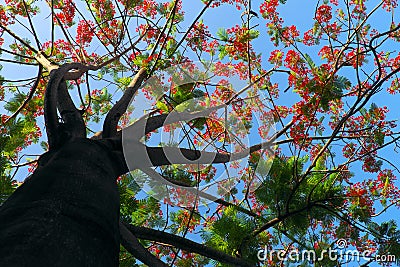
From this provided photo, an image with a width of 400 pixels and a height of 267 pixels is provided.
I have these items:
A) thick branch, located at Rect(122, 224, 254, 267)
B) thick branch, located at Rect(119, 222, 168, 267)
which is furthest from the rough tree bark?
thick branch, located at Rect(122, 224, 254, 267)

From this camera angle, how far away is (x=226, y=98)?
2994 millimetres

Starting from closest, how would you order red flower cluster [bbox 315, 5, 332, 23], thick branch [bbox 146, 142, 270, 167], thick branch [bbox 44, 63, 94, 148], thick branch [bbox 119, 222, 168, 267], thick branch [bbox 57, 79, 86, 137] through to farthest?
1. thick branch [bbox 44, 63, 94, 148]
2. thick branch [bbox 119, 222, 168, 267]
3. thick branch [bbox 57, 79, 86, 137]
4. thick branch [bbox 146, 142, 270, 167]
5. red flower cluster [bbox 315, 5, 332, 23]

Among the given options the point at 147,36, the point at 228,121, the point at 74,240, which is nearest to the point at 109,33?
the point at 147,36

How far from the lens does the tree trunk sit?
93 cm

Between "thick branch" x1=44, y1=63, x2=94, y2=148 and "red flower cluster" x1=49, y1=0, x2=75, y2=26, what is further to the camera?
"red flower cluster" x1=49, y1=0, x2=75, y2=26

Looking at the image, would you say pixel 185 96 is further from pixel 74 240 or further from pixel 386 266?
pixel 386 266

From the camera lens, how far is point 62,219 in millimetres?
1093

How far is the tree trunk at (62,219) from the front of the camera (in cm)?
93

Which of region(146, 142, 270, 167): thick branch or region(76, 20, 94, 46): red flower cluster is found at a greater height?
region(76, 20, 94, 46): red flower cluster

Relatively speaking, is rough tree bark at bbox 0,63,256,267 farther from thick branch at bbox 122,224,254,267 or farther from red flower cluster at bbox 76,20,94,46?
red flower cluster at bbox 76,20,94,46

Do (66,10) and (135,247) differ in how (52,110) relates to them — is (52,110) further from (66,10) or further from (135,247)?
(66,10)

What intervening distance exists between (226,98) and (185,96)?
0.36 m

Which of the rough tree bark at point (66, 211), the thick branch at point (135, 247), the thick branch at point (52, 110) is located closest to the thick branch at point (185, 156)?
the rough tree bark at point (66, 211)

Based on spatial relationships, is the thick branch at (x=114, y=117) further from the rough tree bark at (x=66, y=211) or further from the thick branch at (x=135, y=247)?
the thick branch at (x=135, y=247)
